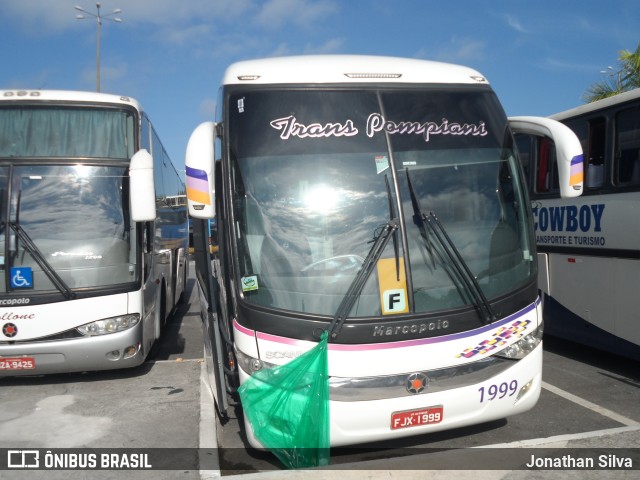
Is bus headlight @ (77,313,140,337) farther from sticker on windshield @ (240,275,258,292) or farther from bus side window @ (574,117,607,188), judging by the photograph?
bus side window @ (574,117,607,188)

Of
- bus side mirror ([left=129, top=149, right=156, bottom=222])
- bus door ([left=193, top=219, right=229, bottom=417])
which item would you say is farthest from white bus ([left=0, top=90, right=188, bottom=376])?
bus door ([left=193, top=219, right=229, bottom=417])

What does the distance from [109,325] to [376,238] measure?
3.73m

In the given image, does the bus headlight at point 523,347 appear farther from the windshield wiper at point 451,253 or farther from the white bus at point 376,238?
the windshield wiper at point 451,253

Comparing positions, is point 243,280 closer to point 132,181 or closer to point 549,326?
point 132,181

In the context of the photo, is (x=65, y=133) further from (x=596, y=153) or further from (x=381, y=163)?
(x=596, y=153)

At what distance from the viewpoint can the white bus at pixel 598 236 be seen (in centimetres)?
686

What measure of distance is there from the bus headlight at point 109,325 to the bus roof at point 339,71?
3211 mm

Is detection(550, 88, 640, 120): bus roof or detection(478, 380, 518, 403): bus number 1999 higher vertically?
detection(550, 88, 640, 120): bus roof

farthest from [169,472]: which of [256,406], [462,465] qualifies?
[462,465]

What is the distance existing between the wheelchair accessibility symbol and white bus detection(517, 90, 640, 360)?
642cm

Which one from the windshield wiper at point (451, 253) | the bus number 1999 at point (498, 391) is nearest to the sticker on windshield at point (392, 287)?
the windshield wiper at point (451, 253)

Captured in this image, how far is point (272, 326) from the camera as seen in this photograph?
438 cm

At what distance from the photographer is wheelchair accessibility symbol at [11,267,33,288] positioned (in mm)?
6676

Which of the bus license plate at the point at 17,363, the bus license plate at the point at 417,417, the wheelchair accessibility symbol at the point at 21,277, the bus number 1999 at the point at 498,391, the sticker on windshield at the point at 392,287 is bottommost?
the bus license plate at the point at 17,363
